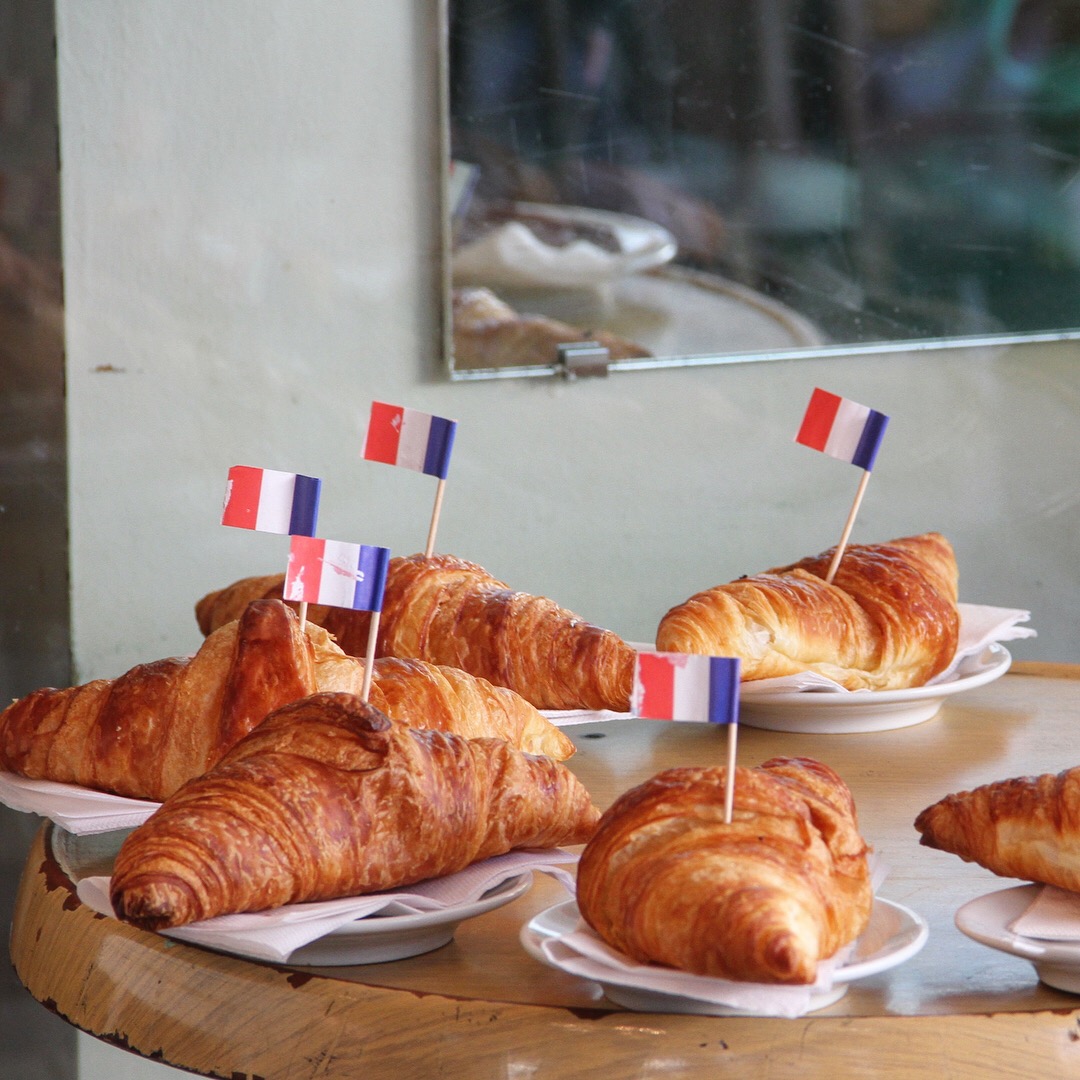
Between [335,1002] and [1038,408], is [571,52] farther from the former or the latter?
[335,1002]

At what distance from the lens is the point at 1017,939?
0.74 meters

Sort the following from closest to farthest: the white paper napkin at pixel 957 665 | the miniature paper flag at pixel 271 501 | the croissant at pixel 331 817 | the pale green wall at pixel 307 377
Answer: the croissant at pixel 331 817 → the miniature paper flag at pixel 271 501 → the white paper napkin at pixel 957 665 → the pale green wall at pixel 307 377

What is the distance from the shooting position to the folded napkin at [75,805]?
96 centimetres

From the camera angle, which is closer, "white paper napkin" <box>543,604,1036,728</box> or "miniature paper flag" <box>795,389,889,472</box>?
"white paper napkin" <box>543,604,1036,728</box>

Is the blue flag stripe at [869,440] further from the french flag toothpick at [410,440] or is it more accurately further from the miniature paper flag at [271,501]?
the miniature paper flag at [271,501]

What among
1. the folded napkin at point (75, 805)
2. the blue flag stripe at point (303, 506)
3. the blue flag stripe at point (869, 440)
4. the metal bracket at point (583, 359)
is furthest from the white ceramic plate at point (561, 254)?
the folded napkin at point (75, 805)

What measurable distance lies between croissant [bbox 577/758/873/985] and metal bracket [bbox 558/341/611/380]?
1814 mm

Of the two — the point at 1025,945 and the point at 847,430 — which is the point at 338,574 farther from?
the point at 847,430

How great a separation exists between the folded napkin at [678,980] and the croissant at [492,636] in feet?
1.74

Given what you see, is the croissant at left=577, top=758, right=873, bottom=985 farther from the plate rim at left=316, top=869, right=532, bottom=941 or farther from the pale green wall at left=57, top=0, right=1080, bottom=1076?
the pale green wall at left=57, top=0, right=1080, bottom=1076

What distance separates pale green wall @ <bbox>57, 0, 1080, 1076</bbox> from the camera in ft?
7.14

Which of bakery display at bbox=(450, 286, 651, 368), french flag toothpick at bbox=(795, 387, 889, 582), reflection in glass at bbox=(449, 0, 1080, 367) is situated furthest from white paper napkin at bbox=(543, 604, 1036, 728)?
reflection in glass at bbox=(449, 0, 1080, 367)

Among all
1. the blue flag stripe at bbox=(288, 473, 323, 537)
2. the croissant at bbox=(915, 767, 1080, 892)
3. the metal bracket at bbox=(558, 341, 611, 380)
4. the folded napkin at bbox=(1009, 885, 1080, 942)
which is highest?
the metal bracket at bbox=(558, 341, 611, 380)

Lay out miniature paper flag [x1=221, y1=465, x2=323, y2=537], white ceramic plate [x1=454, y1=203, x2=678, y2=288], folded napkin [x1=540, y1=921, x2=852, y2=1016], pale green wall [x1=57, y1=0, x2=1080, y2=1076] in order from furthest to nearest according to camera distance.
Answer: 1. white ceramic plate [x1=454, y1=203, x2=678, y2=288]
2. pale green wall [x1=57, y1=0, x2=1080, y2=1076]
3. miniature paper flag [x1=221, y1=465, x2=323, y2=537]
4. folded napkin [x1=540, y1=921, x2=852, y2=1016]
